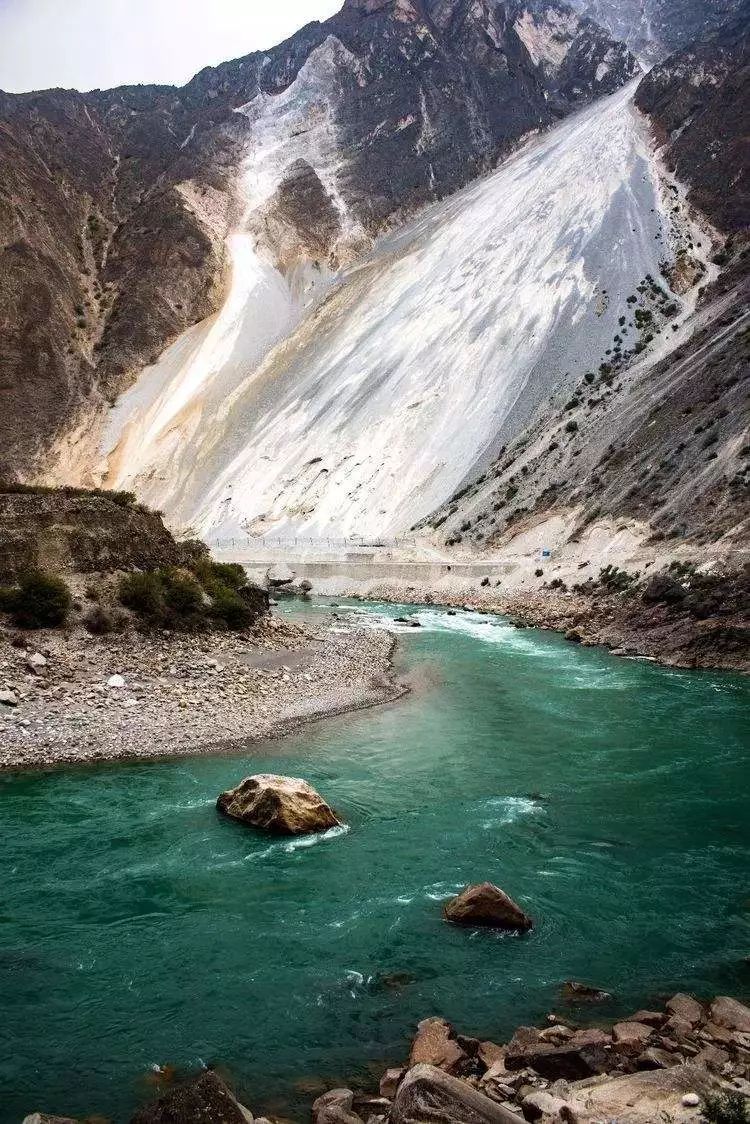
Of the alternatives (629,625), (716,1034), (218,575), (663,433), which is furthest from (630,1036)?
(663,433)

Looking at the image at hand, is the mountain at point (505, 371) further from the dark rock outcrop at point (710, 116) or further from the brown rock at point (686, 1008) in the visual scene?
the brown rock at point (686, 1008)

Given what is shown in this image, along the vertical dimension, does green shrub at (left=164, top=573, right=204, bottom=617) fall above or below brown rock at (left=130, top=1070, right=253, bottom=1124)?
above

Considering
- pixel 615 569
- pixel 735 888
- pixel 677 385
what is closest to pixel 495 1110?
pixel 735 888

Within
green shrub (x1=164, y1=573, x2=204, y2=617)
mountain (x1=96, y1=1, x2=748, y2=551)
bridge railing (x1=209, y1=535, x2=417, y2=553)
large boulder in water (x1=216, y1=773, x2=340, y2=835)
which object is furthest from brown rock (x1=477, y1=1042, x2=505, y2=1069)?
bridge railing (x1=209, y1=535, x2=417, y2=553)

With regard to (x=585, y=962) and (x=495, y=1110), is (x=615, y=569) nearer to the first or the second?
(x=585, y=962)

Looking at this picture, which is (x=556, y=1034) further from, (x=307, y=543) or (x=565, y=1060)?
(x=307, y=543)

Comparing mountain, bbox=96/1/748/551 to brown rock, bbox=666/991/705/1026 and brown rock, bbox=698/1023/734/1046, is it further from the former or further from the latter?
brown rock, bbox=698/1023/734/1046
